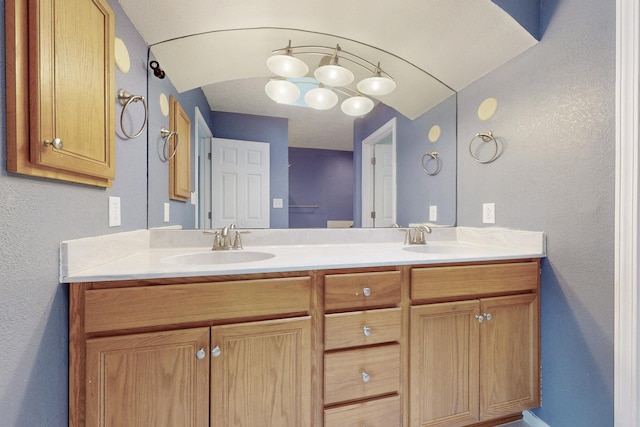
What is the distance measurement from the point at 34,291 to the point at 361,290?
37.9 inches

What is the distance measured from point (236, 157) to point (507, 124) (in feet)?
4.89

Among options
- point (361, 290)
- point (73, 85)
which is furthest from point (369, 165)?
point (73, 85)

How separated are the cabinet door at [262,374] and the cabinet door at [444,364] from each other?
1.51 feet

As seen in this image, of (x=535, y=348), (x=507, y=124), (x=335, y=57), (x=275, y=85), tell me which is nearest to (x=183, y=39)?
(x=275, y=85)

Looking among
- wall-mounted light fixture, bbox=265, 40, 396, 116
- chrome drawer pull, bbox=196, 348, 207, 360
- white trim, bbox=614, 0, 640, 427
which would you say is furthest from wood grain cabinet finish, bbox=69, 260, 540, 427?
wall-mounted light fixture, bbox=265, 40, 396, 116

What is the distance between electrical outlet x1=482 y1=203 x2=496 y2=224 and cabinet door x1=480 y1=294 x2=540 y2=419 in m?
0.45

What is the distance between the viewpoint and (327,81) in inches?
62.1

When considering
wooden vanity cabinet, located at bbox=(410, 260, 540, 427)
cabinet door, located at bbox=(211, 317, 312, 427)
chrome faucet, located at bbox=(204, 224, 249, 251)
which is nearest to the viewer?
cabinet door, located at bbox=(211, 317, 312, 427)

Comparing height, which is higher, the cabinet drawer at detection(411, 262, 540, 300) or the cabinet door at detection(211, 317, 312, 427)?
the cabinet drawer at detection(411, 262, 540, 300)

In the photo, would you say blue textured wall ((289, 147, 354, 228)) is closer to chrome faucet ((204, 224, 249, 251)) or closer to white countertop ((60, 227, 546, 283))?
white countertop ((60, 227, 546, 283))

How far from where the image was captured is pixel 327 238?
5.20ft

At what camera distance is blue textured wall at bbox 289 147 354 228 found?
1.57 metres

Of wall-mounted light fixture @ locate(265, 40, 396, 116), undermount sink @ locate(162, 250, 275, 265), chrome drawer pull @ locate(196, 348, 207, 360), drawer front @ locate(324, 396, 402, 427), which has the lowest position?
drawer front @ locate(324, 396, 402, 427)

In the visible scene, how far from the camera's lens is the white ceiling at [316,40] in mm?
1273
